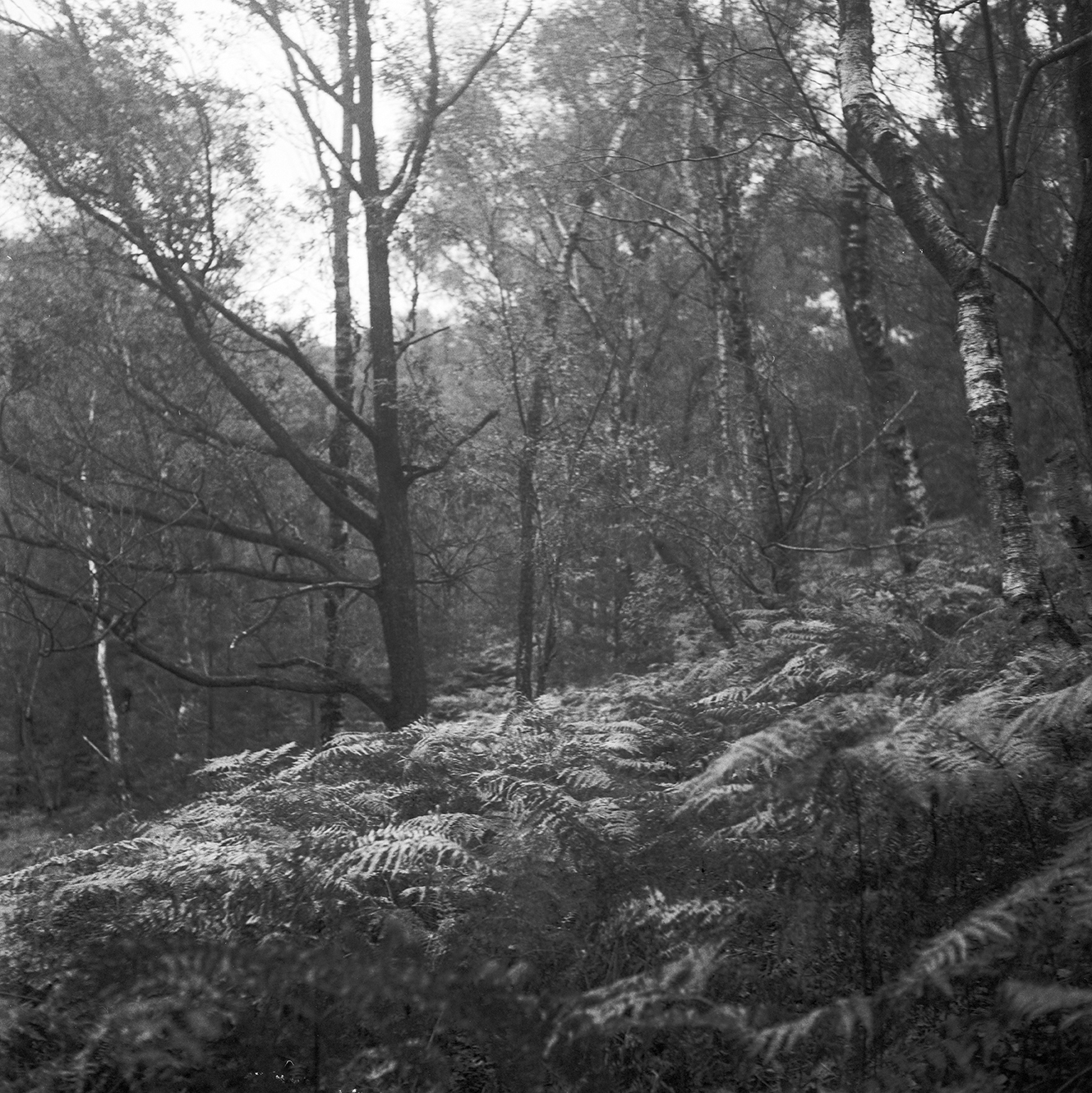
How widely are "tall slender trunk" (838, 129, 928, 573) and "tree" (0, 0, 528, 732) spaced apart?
182 inches

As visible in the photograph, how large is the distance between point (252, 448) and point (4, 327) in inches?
120

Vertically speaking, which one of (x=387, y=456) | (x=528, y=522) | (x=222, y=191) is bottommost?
(x=528, y=522)

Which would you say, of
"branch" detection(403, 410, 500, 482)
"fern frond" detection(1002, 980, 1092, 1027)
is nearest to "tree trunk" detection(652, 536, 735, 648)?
"branch" detection(403, 410, 500, 482)

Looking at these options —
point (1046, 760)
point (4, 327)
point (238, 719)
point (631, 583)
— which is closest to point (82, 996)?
point (1046, 760)

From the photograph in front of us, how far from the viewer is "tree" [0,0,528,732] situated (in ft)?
35.8

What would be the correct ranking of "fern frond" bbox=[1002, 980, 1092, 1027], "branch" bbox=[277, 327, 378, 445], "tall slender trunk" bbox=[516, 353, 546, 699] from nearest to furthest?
1. "fern frond" bbox=[1002, 980, 1092, 1027]
2. "branch" bbox=[277, 327, 378, 445]
3. "tall slender trunk" bbox=[516, 353, 546, 699]

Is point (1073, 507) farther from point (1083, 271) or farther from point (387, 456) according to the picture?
point (387, 456)

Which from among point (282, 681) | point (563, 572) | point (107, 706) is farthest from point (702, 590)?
point (107, 706)

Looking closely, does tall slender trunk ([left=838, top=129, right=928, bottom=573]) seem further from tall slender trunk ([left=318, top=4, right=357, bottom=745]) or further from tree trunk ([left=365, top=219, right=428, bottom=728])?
tall slender trunk ([left=318, top=4, right=357, bottom=745])

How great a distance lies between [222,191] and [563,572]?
5.81 meters

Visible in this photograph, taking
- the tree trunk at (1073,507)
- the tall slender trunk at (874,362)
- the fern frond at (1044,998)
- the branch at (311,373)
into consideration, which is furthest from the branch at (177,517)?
the fern frond at (1044,998)

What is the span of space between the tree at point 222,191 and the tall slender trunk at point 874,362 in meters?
4.63

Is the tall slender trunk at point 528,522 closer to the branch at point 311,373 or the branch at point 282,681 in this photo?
the branch at point 282,681

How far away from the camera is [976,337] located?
5.37 meters
